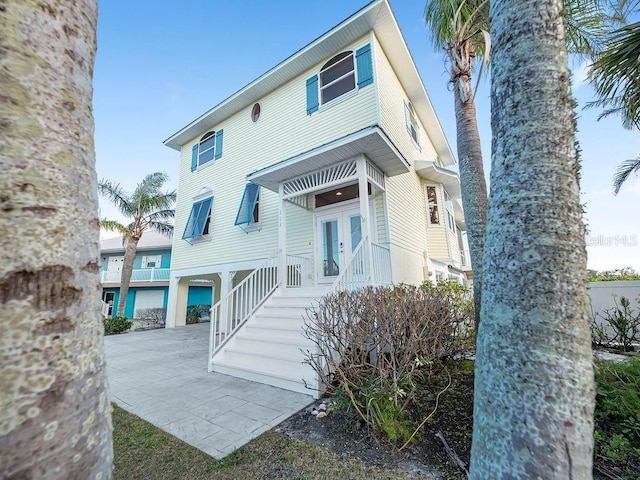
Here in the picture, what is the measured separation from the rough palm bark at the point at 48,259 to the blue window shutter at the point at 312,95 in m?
8.94

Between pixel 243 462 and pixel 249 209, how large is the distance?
26.7 ft

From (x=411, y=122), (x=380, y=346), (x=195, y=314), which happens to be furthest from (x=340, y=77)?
(x=195, y=314)

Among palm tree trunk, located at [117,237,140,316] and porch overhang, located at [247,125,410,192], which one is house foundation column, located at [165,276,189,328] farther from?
porch overhang, located at [247,125,410,192]

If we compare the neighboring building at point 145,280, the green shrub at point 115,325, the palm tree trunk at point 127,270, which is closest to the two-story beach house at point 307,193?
the green shrub at point 115,325

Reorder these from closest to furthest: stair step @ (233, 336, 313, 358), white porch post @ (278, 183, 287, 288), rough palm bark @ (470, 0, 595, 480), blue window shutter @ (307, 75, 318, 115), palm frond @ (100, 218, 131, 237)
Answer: rough palm bark @ (470, 0, 595, 480) < stair step @ (233, 336, 313, 358) < white porch post @ (278, 183, 287, 288) < blue window shutter @ (307, 75, 318, 115) < palm frond @ (100, 218, 131, 237)

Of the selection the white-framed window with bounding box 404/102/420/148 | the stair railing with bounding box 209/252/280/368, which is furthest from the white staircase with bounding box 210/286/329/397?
the white-framed window with bounding box 404/102/420/148

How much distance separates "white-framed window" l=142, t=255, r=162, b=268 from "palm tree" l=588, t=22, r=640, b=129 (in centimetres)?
2604

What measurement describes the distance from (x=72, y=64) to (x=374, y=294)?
147 inches

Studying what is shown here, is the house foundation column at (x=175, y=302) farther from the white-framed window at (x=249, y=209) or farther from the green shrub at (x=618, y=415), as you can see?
the green shrub at (x=618, y=415)

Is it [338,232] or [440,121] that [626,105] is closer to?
[338,232]

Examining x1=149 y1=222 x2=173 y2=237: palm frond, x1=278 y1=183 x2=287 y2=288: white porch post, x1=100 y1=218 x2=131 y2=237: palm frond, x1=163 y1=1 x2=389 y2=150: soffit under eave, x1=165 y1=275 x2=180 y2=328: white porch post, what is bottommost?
x1=165 y1=275 x2=180 y2=328: white porch post

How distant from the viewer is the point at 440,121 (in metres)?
13.4

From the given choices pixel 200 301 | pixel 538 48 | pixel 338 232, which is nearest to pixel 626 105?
pixel 538 48

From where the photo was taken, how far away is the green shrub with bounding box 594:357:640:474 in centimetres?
244
